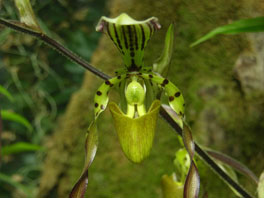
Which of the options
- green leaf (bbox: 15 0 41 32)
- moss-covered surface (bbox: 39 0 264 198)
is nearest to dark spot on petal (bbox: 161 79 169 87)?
green leaf (bbox: 15 0 41 32)

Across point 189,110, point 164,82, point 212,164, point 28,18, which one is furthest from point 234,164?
point 28,18

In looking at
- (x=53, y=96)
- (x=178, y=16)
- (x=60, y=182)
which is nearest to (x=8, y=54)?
(x=53, y=96)

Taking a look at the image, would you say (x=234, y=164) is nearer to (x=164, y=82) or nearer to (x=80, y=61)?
(x=164, y=82)

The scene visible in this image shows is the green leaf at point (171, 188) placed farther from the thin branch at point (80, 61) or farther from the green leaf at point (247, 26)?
the green leaf at point (247, 26)

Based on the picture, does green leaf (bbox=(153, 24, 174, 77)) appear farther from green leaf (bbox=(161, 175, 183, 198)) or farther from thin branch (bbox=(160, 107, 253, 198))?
green leaf (bbox=(161, 175, 183, 198))

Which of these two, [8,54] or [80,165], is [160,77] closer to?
[80,165]
